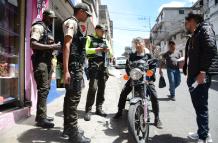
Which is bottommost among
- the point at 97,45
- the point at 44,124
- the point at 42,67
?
the point at 44,124

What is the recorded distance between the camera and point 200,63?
4.84 meters

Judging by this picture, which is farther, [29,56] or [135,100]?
[29,56]

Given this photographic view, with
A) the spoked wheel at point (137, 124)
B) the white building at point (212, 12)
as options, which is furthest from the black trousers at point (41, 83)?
the white building at point (212, 12)

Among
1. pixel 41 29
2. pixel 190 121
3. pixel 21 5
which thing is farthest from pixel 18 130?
pixel 190 121

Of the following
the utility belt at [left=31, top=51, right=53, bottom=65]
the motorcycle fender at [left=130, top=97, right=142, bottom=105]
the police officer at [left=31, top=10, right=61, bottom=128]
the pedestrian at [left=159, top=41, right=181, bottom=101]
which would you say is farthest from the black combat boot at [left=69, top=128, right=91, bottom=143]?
the pedestrian at [left=159, top=41, right=181, bottom=101]

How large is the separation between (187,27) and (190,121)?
8.04 feet

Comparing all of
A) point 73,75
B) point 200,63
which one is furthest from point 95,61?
point 200,63

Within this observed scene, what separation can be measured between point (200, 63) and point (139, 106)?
1.11 meters

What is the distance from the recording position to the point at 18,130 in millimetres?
5418

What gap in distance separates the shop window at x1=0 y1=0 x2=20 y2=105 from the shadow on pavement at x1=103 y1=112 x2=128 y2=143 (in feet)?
6.26

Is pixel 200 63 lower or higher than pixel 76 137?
higher

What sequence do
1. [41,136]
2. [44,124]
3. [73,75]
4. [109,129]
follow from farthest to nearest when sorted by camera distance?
[109,129]
[44,124]
[41,136]
[73,75]

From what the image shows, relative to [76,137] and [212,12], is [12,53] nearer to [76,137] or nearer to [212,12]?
[76,137]

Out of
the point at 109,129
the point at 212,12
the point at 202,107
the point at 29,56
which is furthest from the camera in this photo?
the point at 212,12
